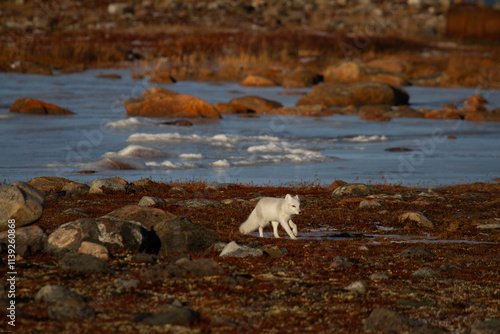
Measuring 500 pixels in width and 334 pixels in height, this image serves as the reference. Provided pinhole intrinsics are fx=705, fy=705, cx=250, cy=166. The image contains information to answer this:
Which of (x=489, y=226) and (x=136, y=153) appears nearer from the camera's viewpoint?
(x=489, y=226)

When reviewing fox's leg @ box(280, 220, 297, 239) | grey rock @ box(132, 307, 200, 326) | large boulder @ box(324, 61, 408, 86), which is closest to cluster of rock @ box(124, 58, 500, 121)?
large boulder @ box(324, 61, 408, 86)

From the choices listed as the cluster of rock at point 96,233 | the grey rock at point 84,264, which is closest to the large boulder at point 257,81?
the cluster of rock at point 96,233

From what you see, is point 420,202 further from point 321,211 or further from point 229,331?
point 229,331

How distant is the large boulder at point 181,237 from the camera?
41.3 ft

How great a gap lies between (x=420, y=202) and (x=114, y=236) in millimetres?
9765

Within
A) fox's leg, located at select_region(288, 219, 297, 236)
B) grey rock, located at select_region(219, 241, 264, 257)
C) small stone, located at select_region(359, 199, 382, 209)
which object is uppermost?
grey rock, located at select_region(219, 241, 264, 257)

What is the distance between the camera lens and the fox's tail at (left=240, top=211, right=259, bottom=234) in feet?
47.2

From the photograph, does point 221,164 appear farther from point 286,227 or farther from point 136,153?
point 286,227

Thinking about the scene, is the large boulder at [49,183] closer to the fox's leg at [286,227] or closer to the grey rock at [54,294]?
the fox's leg at [286,227]

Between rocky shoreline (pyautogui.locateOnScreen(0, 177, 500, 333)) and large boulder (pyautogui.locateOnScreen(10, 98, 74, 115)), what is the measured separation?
20.6 m

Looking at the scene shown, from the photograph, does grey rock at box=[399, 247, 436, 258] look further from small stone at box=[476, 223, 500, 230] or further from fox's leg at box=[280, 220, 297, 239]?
small stone at box=[476, 223, 500, 230]

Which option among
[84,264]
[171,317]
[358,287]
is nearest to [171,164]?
[84,264]

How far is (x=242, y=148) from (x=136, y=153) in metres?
4.75

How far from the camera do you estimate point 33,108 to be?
1460 inches
